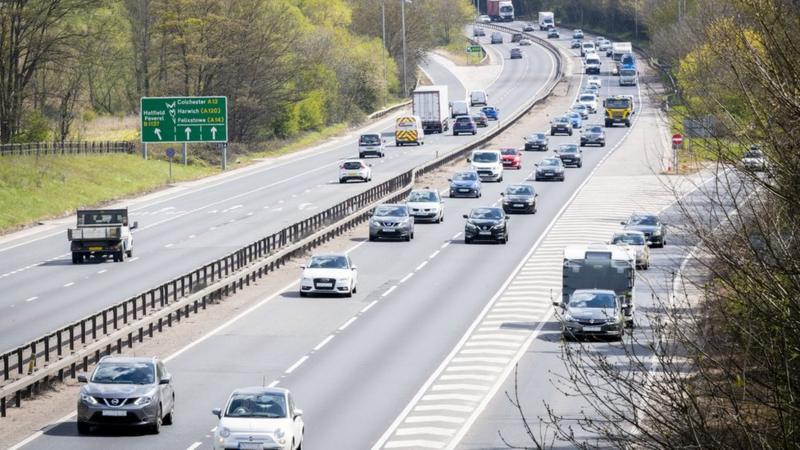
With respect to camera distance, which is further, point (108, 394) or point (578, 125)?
point (578, 125)

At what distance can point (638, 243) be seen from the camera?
60719 millimetres

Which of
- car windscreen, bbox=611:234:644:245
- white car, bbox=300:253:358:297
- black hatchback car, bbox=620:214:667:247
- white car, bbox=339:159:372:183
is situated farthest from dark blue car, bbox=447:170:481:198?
white car, bbox=300:253:358:297

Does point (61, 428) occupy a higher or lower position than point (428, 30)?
lower

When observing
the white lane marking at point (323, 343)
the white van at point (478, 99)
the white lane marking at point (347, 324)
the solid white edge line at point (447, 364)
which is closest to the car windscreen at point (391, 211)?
the solid white edge line at point (447, 364)

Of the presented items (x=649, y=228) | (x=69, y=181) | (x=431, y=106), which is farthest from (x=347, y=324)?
(x=431, y=106)

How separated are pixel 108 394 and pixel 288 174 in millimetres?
Result: 69988

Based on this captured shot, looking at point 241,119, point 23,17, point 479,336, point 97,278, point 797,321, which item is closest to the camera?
point 797,321

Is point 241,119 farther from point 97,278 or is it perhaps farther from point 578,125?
point 97,278

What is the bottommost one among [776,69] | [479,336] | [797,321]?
[479,336]

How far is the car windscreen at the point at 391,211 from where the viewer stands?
2726 inches

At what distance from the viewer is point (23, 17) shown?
9881cm

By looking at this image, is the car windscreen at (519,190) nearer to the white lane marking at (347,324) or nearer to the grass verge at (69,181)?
the grass verge at (69,181)

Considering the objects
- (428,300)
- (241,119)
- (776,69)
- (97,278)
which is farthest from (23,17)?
(776,69)

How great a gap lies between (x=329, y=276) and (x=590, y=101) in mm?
99901
